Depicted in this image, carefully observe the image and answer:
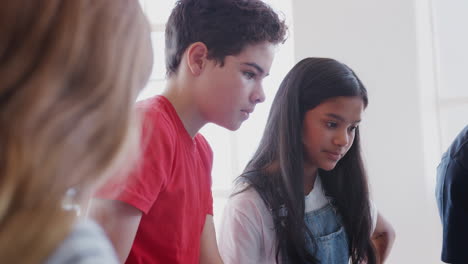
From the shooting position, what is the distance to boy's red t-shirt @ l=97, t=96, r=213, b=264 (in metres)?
1.00

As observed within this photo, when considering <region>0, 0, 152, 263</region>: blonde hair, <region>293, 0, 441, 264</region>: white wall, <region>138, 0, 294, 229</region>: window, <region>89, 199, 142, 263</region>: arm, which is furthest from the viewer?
<region>138, 0, 294, 229</region>: window

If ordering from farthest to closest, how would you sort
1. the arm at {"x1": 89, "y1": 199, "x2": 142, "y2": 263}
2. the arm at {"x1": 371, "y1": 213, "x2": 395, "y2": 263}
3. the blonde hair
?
1. the arm at {"x1": 371, "y1": 213, "x2": 395, "y2": 263}
2. the arm at {"x1": 89, "y1": 199, "x2": 142, "y2": 263}
3. the blonde hair

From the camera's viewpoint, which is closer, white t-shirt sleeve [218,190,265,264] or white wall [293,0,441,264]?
white t-shirt sleeve [218,190,265,264]

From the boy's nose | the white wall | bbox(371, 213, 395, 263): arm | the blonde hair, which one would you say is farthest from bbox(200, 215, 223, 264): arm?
the white wall

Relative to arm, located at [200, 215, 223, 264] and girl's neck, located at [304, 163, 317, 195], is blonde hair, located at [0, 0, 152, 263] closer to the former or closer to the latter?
arm, located at [200, 215, 223, 264]

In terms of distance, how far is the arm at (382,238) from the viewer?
6.07 feet

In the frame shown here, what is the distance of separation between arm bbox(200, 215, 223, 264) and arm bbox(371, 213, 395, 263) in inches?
29.9

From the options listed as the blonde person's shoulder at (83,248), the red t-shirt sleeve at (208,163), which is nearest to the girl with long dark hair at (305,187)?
the red t-shirt sleeve at (208,163)

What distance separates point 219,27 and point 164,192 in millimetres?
443

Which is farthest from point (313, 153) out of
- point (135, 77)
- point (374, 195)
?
point (374, 195)

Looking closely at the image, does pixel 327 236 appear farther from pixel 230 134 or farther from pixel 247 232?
pixel 230 134

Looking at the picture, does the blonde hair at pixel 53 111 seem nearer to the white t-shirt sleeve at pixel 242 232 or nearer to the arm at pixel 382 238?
the white t-shirt sleeve at pixel 242 232

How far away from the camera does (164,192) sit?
1.09 meters

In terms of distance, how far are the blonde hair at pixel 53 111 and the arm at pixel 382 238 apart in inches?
60.5
